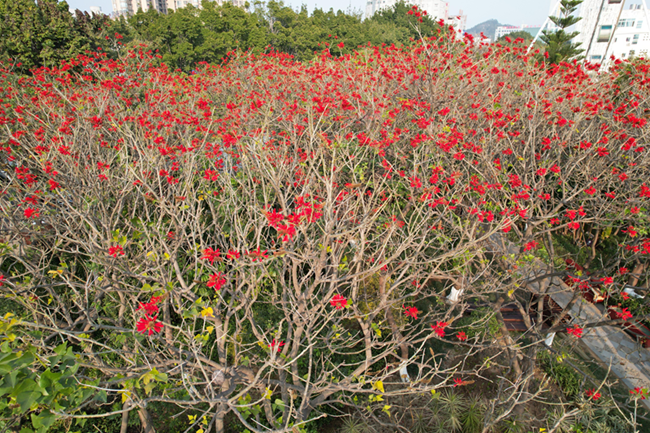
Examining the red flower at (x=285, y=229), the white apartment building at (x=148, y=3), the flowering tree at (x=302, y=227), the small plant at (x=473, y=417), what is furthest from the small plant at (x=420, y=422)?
the white apartment building at (x=148, y=3)

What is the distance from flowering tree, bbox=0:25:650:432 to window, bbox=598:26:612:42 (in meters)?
32.4

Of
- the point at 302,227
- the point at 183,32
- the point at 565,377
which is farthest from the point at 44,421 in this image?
the point at 183,32

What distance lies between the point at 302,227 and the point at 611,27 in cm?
4179

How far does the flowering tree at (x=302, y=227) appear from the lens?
296 cm

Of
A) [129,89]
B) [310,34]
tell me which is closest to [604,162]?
[129,89]

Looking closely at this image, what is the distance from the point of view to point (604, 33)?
3083 cm

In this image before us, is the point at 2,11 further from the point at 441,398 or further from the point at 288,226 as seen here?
Result: the point at 441,398

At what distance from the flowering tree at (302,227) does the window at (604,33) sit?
32354mm

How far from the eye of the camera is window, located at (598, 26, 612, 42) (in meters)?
30.4

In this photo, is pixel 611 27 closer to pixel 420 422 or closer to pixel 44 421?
pixel 420 422

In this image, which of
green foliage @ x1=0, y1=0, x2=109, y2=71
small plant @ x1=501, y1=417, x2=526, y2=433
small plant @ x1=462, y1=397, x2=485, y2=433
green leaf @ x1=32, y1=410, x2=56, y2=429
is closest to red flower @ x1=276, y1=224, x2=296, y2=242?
green leaf @ x1=32, y1=410, x2=56, y2=429

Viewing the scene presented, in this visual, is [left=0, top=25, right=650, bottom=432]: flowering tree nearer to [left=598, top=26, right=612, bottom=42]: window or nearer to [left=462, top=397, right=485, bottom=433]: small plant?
[left=462, top=397, right=485, bottom=433]: small plant

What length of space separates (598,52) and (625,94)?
33.0 m

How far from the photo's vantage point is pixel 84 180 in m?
4.13
